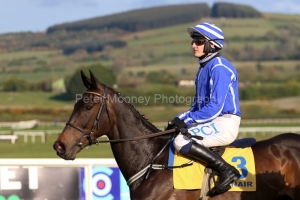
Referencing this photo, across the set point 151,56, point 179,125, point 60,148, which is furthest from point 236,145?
point 151,56

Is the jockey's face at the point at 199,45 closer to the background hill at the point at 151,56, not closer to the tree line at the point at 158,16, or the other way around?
the background hill at the point at 151,56

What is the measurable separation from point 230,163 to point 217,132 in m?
0.34

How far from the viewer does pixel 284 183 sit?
5.97 metres

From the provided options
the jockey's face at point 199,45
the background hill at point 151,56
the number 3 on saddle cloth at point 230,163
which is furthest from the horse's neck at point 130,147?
the background hill at point 151,56

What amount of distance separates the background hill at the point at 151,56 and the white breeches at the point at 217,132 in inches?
1466

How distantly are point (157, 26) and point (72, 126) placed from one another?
109m

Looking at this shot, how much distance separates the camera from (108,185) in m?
8.48

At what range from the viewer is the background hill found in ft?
194

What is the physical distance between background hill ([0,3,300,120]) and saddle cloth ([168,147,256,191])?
122ft

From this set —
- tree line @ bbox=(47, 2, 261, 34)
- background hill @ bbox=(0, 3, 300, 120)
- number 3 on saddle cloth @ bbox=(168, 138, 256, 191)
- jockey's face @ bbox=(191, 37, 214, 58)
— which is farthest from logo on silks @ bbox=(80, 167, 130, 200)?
tree line @ bbox=(47, 2, 261, 34)

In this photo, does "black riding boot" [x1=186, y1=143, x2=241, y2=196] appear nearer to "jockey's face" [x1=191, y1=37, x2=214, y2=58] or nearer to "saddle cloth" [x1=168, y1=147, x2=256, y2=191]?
"saddle cloth" [x1=168, y1=147, x2=256, y2=191]

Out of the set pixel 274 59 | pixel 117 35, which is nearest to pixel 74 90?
pixel 274 59

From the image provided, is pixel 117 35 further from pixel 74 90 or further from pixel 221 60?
pixel 221 60

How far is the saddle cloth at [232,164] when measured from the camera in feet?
19.1
